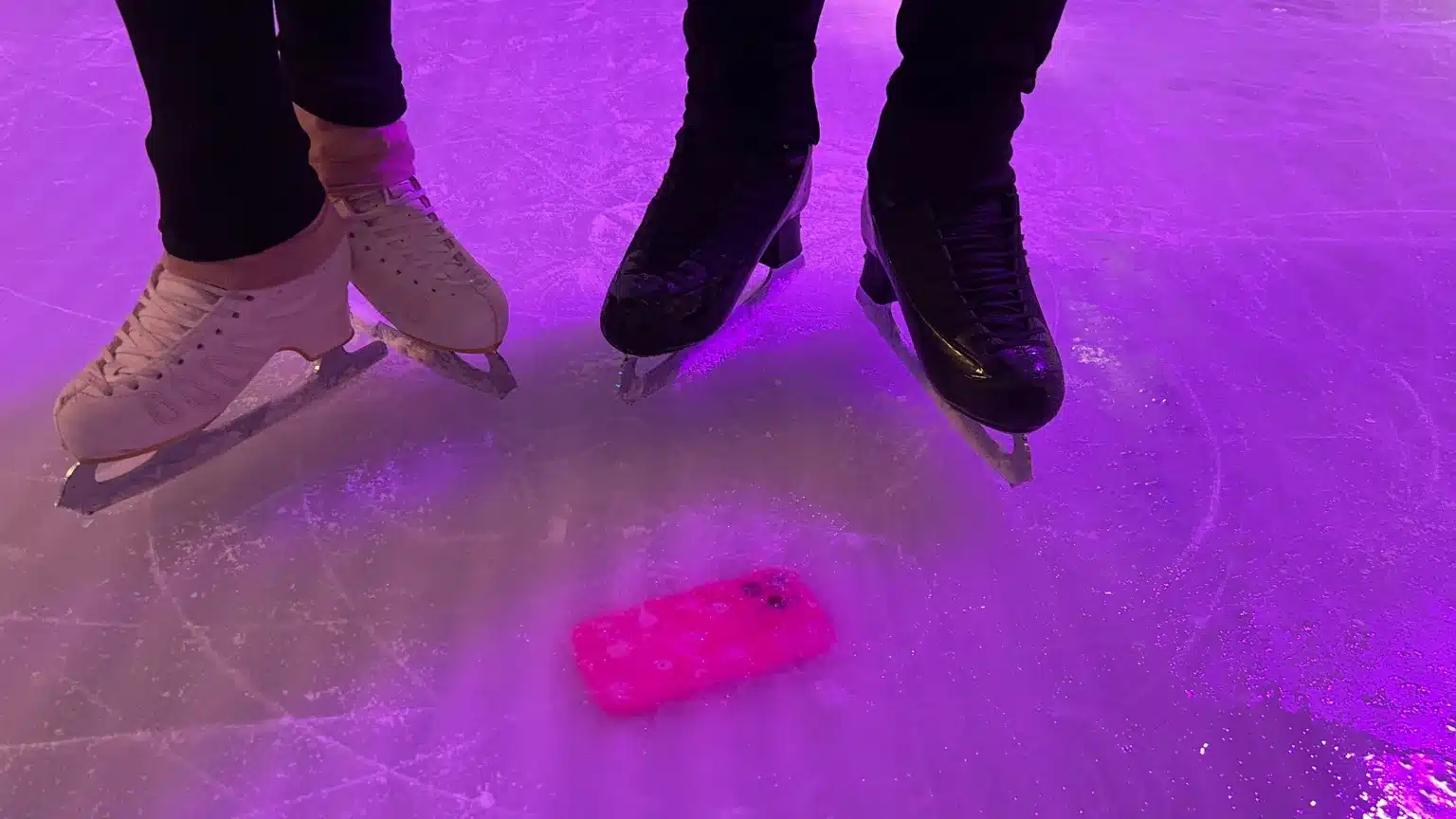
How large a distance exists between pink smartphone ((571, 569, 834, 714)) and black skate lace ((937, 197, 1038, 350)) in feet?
0.86

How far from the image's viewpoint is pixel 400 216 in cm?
78

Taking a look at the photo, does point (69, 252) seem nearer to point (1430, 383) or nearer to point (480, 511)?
point (480, 511)

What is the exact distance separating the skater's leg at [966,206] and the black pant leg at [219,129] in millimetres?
463

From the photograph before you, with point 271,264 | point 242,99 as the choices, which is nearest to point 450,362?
point 271,264

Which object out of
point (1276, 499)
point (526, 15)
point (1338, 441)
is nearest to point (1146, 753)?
point (1276, 499)

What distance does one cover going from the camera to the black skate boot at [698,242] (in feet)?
2.47

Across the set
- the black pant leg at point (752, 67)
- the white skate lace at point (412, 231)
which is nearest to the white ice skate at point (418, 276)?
the white skate lace at point (412, 231)

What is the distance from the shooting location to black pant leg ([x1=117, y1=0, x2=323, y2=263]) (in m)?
0.56

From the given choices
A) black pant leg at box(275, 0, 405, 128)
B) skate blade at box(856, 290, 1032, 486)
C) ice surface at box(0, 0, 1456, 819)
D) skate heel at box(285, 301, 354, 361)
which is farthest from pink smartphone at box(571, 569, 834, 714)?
black pant leg at box(275, 0, 405, 128)

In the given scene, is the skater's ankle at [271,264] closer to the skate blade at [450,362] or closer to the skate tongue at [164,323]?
the skate tongue at [164,323]

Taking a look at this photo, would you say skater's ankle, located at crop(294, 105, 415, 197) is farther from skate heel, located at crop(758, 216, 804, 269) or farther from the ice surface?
skate heel, located at crop(758, 216, 804, 269)

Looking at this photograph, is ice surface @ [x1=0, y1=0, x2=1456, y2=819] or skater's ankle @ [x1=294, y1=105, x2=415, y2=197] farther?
skater's ankle @ [x1=294, y1=105, x2=415, y2=197]

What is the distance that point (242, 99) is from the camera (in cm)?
60

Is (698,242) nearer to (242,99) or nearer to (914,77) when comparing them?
(914,77)
